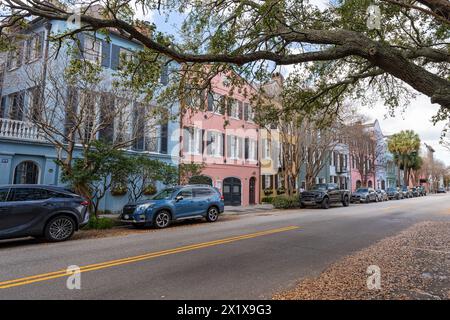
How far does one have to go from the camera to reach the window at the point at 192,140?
22.7 m

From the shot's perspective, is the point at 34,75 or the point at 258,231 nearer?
the point at 258,231

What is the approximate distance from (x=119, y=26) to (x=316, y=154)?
23612 millimetres

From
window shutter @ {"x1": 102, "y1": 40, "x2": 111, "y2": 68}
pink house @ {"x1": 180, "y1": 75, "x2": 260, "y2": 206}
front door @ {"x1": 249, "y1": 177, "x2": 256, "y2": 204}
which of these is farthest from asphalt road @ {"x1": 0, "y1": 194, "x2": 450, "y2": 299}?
front door @ {"x1": 249, "y1": 177, "x2": 256, "y2": 204}

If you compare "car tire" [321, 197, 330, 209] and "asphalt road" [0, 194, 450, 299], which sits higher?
"car tire" [321, 197, 330, 209]

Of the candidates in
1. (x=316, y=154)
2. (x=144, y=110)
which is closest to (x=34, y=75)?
(x=144, y=110)

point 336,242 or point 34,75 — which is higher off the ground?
point 34,75

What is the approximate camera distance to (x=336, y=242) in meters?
9.43

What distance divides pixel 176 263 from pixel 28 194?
5.71 meters

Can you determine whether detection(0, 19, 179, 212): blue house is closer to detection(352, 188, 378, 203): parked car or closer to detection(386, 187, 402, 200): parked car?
detection(352, 188, 378, 203): parked car

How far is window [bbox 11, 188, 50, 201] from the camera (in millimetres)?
9133

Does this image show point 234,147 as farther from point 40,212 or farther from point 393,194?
point 393,194

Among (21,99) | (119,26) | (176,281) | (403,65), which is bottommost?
(176,281)
